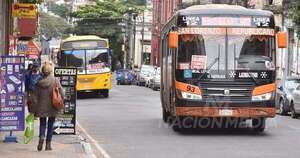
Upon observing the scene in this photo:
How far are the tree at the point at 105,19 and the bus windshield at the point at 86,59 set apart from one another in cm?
5201

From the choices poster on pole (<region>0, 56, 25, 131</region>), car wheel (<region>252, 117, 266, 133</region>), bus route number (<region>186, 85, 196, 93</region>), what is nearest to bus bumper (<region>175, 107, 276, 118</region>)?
bus route number (<region>186, 85, 196, 93</region>)

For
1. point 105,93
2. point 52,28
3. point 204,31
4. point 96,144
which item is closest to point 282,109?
point 204,31

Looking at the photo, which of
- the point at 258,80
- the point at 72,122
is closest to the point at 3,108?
the point at 72,122

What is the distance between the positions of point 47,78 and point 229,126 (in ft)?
24.9

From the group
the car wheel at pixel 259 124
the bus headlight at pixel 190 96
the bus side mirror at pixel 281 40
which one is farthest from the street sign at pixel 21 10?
the bus side mirror at pixel 281 40

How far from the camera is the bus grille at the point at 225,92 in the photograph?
1753 cm

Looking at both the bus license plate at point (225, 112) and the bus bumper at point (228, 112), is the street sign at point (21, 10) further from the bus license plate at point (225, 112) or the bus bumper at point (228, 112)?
the bus license plate at point (225, 112)

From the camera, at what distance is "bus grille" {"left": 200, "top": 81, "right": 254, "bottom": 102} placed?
57.5 feet

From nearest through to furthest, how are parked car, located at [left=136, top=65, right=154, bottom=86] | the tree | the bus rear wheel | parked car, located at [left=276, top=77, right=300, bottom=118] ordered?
the bus rear wheel, parked car, located at [left=276, top=77, right=300, bottom=118], parked car, located at [left=136, top=65, right=154, bottom=86], the tree

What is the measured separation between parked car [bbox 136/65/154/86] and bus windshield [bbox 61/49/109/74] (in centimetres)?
2489

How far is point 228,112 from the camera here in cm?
1756

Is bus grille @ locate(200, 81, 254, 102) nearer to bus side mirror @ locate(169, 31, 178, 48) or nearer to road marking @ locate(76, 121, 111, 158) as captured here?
bus side mirror @ locate(169, 31, 178, 48)

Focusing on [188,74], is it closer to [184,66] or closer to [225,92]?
[184,66]

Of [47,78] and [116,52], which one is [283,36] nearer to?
[47,78]
